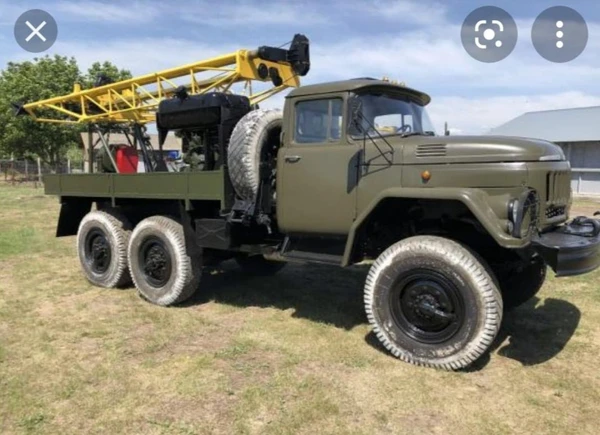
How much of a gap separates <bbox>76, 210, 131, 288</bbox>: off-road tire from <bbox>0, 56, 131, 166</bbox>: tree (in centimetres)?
2745

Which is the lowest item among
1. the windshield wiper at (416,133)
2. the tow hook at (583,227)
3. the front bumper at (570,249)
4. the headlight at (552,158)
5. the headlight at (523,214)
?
the front bumper at (570,249)

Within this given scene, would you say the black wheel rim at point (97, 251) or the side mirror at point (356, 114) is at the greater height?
the side mirror at point (356, 114)

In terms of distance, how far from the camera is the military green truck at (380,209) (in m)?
4.45

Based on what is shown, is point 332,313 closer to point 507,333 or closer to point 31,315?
point 507,333

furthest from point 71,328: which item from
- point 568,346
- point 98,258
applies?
point 568,346

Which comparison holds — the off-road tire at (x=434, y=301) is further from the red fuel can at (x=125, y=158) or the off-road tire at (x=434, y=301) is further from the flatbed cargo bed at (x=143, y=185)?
the red fuel can at (x=125, y=158)

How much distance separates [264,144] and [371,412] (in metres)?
3.10

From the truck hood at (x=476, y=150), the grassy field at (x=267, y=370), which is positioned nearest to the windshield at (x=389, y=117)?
the truck hood at (x=476, y=150)

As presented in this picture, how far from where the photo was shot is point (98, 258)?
7.72 metres

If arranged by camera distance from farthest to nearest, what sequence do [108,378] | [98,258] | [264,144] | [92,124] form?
[92,124] < [98,258] < [264,144] < [108,378]

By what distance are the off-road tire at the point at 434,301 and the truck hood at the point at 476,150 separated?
0.70 m

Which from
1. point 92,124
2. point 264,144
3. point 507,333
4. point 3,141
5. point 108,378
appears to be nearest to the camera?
point 108,378

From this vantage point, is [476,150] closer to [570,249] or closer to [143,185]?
[570,249]

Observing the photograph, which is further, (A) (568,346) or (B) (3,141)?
(B) (3,141)
